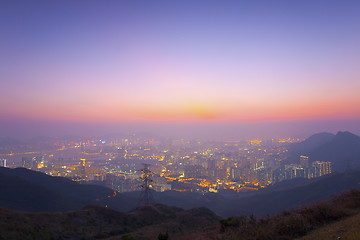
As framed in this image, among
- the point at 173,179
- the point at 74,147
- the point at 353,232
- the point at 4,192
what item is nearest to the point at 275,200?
the point at 173,179

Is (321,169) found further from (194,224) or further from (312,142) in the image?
(312,142)


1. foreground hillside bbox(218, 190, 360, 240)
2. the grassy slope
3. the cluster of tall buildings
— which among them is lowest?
the cluster of tall buildings

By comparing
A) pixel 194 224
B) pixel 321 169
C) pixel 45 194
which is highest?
pixel 194 224

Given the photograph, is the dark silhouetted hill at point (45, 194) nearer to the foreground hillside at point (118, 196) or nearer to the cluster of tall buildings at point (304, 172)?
the foreground hillside at point (118, 196)

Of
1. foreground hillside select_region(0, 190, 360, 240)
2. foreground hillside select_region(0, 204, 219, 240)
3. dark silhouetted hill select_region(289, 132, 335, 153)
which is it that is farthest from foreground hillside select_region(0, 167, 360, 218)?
dark silhouetted hill select_region(289, 132, 335, 153)

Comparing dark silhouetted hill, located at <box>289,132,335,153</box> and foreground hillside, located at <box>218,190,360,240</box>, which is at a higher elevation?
foreground hillside, located at <box>218,190,360,240</box>

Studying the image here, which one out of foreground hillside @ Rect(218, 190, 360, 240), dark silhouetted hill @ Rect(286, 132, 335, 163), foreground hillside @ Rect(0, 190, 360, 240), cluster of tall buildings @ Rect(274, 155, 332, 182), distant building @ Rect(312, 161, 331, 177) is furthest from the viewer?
dark silhouetted hill @ Rect(286, 132, 335, 163)

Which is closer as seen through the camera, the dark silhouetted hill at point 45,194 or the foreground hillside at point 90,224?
the foreground hillside at point 90,224

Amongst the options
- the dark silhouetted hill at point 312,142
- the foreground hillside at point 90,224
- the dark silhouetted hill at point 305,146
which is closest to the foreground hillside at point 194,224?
the foreground hillside at point 90,224

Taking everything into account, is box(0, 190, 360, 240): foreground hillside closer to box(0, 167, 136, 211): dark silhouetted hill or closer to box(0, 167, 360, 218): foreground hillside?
box(0, 167, 136, 211): dark silhouetted hill

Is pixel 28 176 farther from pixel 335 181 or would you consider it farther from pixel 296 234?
pixel 335 181

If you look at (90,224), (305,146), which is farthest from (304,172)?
(90,224)
